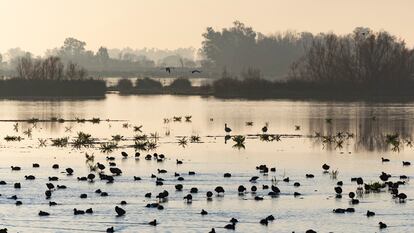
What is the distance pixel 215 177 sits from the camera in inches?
1483

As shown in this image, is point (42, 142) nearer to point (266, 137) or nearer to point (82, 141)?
point (82, 141)

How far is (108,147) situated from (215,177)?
13371 mm

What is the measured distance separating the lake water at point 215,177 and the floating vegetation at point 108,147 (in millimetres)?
529

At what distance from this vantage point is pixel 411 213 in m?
29.3

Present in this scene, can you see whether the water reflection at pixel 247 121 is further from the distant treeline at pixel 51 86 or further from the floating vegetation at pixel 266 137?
the distant treeline at pixel 51 86

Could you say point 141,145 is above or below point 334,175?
above

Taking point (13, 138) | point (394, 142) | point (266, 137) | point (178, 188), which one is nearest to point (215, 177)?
point (178, 188)

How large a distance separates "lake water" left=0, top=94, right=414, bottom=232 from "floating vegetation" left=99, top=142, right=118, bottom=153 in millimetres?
529

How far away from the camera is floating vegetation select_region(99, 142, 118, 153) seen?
49219mm

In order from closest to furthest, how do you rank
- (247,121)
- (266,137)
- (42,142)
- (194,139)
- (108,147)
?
(108,147) < (42,142) < (194,139) < (266,137) < (247,121)

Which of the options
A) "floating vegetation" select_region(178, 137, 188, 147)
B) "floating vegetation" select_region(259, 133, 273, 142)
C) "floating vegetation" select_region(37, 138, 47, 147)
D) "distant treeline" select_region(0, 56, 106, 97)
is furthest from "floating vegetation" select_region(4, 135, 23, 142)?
"distant treeline" select_region(0, 56, 106, 97)

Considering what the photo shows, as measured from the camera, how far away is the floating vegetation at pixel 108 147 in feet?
161

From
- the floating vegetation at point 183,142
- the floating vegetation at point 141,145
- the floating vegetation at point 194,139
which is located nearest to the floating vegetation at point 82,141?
the floating vegetation at point 141,145

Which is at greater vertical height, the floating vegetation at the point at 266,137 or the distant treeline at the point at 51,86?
the distant treeline at the point at 51,86
